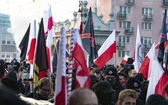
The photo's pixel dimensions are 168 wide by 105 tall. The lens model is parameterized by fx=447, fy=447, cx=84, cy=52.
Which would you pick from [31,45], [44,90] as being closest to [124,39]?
[31,45]

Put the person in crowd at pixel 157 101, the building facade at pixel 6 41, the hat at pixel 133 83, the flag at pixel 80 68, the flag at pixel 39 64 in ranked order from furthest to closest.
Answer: the building facade at pixel 6 41, the hat at pixel 133 83, the flag at pixel 39 64, the flag at pixel 80 68, the person in crowd at pixel 157 101

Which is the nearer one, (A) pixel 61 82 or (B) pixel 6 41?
(A) pixel 61 82

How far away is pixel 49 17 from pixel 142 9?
197 ft

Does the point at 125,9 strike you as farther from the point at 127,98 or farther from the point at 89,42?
the point at 127,98

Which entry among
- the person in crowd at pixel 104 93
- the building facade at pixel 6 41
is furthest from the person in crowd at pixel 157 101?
the building facade at pixel 6 41

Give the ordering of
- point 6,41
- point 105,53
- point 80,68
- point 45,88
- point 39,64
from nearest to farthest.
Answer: point 80,68, point 45,88, point 39,64, point 105,53, point 6,41

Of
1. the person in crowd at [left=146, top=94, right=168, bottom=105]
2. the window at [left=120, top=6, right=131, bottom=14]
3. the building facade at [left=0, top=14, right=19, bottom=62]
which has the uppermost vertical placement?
the window at [left=120, top=6, right=131, bottom=14]

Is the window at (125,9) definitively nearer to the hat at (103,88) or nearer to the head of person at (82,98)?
the hat at (103,88)

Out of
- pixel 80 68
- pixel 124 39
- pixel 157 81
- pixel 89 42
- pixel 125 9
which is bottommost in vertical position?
pixel 124 39

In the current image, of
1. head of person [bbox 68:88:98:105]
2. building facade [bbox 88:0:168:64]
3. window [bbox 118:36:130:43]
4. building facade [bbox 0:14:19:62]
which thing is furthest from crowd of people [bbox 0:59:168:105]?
building facade [bbox 0:14:19:62]

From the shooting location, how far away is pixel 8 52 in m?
84.8

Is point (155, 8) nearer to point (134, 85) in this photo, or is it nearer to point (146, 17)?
point (146, 17)

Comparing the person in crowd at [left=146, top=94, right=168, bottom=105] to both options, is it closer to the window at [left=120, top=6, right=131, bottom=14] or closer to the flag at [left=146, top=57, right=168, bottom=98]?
the flag at [left=146, top=57, right=168, bottom=98]

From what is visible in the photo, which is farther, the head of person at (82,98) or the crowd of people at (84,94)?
the head of person at (82,98)
